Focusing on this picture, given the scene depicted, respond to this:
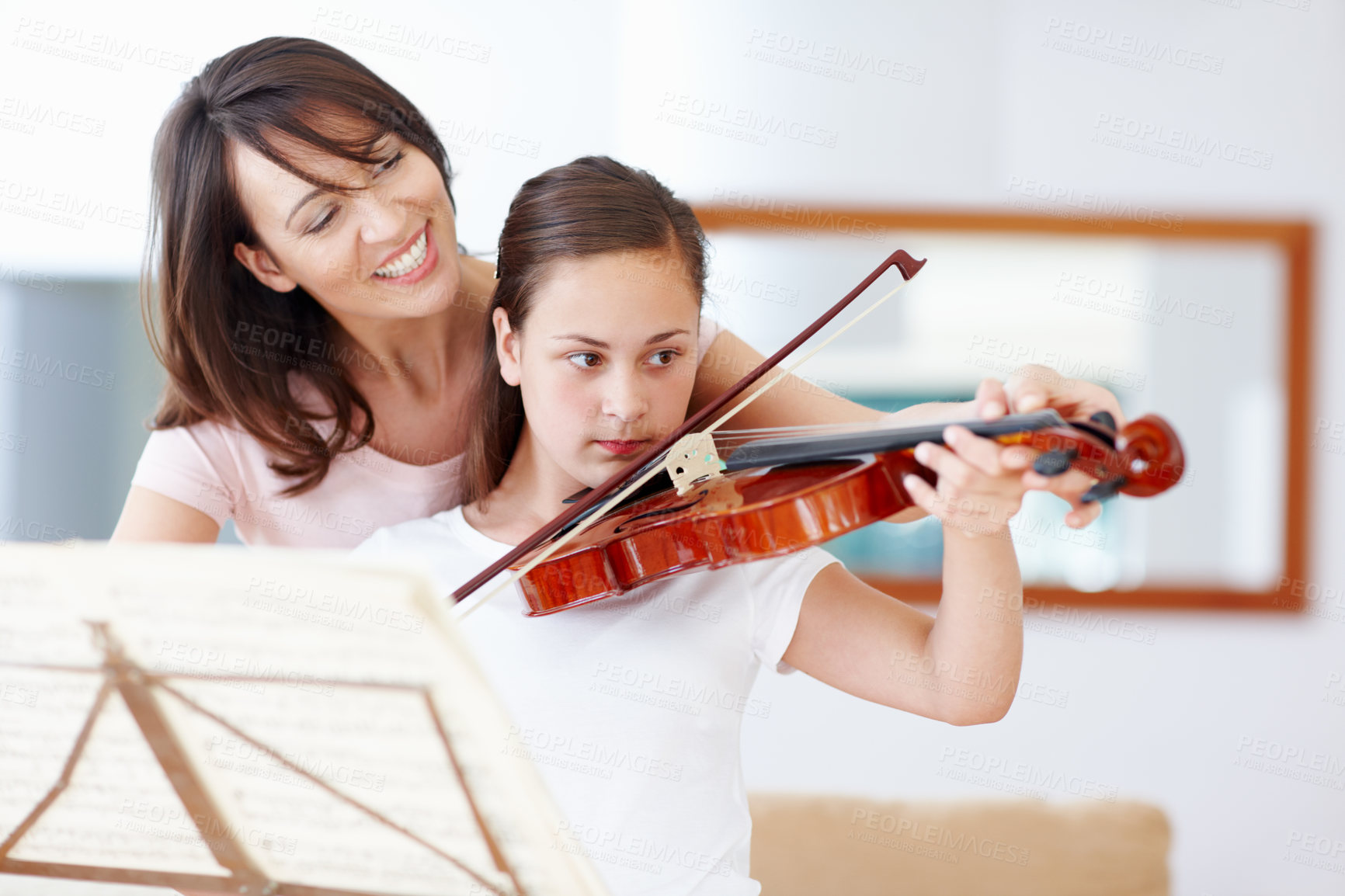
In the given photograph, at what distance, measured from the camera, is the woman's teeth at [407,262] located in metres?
1.19

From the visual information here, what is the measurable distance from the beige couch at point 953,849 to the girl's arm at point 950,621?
93 cm

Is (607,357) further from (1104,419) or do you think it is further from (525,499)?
(1104,419)

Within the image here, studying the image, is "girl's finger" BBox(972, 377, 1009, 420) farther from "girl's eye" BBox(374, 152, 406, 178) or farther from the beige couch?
the beige couch

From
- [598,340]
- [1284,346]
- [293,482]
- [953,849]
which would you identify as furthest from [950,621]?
[1284,346]

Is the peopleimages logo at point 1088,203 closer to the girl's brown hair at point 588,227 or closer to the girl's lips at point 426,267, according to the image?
the girl's brown hair at point 588,227

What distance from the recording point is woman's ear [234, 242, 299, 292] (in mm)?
1261

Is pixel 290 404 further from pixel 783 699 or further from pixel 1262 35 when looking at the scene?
pixel 1262 35

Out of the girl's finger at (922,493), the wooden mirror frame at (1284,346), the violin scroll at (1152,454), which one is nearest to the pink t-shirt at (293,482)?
the girl's finger at (922,493)

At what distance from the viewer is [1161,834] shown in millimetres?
1841

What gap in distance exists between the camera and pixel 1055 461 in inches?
26.3

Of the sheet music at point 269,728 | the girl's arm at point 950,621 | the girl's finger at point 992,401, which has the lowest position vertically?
the sheet music at point 269,728

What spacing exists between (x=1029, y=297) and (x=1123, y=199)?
1.06 feet

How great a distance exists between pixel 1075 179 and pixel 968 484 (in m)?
2.08

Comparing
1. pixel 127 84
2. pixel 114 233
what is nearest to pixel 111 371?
pixel 114 233
